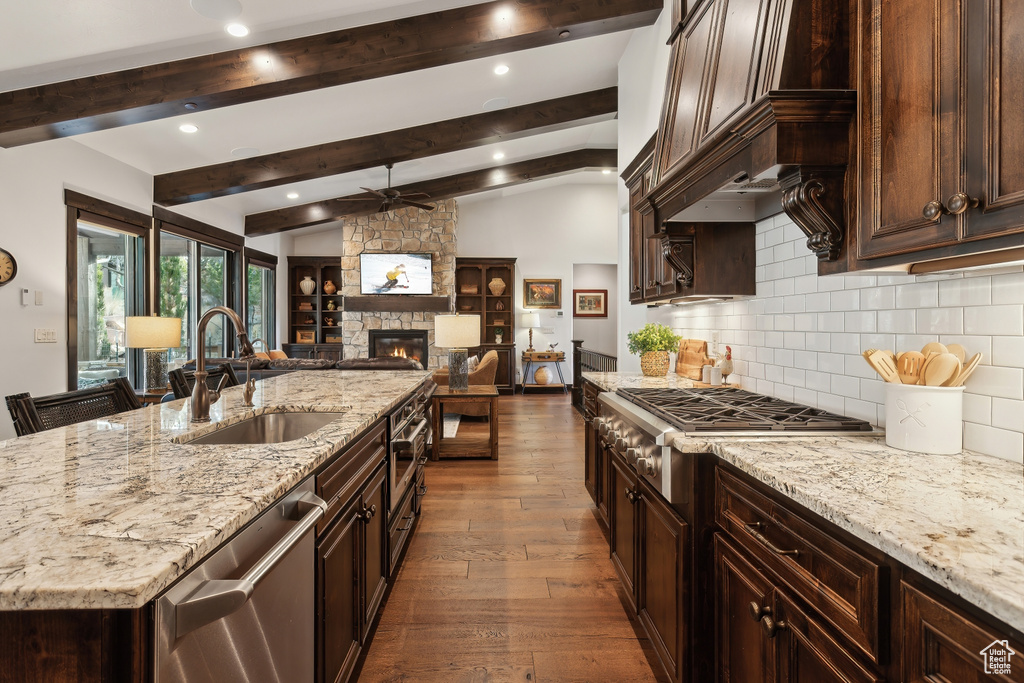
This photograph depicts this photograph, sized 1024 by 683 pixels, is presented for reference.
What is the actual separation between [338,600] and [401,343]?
23.0 feet

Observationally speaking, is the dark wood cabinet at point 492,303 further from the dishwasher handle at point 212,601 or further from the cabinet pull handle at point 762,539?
the dishwasher handle at point 212,601

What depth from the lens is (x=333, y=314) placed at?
30.7ft

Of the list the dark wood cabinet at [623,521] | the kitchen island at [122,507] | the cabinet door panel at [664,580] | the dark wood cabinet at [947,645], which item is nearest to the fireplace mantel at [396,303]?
the dark wood cabinet at [623,521]

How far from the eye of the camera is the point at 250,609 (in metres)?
0.91

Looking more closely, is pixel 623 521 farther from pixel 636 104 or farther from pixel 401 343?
pixel 401 343

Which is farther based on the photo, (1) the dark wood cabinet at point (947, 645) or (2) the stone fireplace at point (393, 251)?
(2) the stone fireplace at point (393, 251)

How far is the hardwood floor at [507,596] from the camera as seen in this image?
1754 mm

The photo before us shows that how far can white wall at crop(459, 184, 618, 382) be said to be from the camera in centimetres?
923

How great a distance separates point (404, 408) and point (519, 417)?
423 centimetres

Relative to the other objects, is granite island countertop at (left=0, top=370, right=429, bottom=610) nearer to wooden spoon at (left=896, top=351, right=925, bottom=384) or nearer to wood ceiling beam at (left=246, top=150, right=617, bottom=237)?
wooden spoon at (left=896, top=351, right=925, bottom=384)

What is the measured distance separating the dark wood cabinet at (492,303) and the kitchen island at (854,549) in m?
7.48

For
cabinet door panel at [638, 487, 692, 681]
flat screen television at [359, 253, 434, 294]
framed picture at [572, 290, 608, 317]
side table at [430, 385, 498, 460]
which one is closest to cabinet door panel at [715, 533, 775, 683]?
cabinet door panel at [638, 487, 692, 681]

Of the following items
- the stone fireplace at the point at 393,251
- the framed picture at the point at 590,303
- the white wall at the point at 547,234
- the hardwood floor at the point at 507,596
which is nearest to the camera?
the hardwood floor at the point at 507,596

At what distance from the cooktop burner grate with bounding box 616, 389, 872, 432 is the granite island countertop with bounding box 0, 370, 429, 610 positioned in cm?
108
